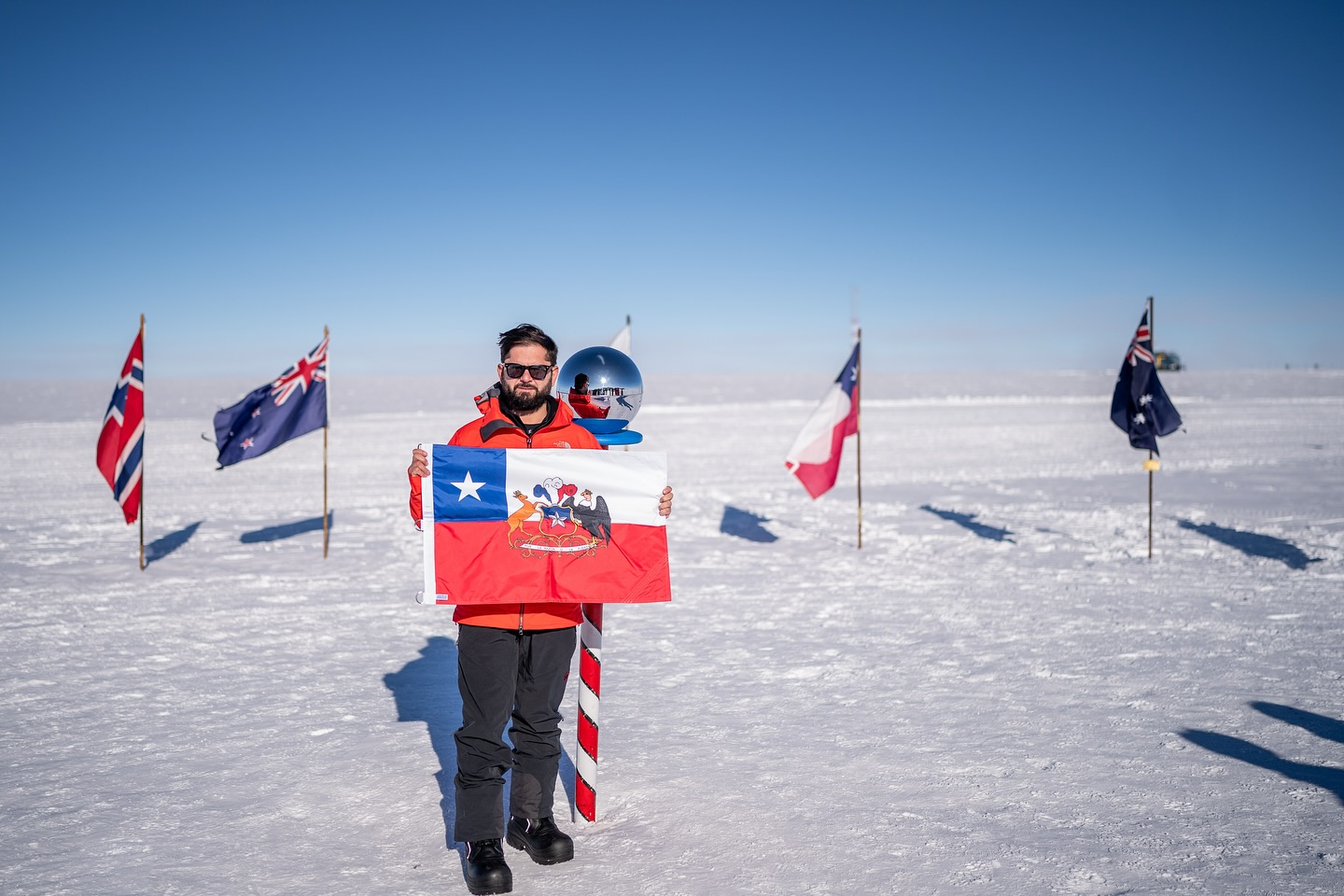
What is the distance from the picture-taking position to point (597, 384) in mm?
3789

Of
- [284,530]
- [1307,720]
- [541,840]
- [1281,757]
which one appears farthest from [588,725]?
[284,530]

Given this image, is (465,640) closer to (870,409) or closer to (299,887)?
(299,887)

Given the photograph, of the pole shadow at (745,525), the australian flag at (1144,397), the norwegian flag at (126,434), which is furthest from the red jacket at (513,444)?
the australian flag at (1144,397)

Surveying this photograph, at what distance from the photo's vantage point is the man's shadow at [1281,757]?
4191mm

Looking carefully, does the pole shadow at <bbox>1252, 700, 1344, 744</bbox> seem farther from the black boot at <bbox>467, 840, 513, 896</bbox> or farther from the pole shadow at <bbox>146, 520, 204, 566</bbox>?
the pole shadow at <bbox>146, 520, 204, 566</bbox>

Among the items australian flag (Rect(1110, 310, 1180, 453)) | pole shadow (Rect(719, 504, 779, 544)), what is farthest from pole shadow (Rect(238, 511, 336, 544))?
australian flag (Rect(1110, 310, 1180, 453))

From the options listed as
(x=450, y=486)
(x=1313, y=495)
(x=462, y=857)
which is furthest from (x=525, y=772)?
(x=1313, y=495)

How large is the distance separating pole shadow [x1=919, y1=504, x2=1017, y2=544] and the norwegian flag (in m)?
10.4

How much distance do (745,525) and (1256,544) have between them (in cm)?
657

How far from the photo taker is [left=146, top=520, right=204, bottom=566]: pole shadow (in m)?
10.0

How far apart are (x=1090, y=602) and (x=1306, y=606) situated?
185 centimetres

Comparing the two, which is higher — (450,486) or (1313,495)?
(450,486)

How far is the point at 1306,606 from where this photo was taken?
7.47m

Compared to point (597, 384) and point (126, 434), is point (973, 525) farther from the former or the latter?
point (126, 434)
